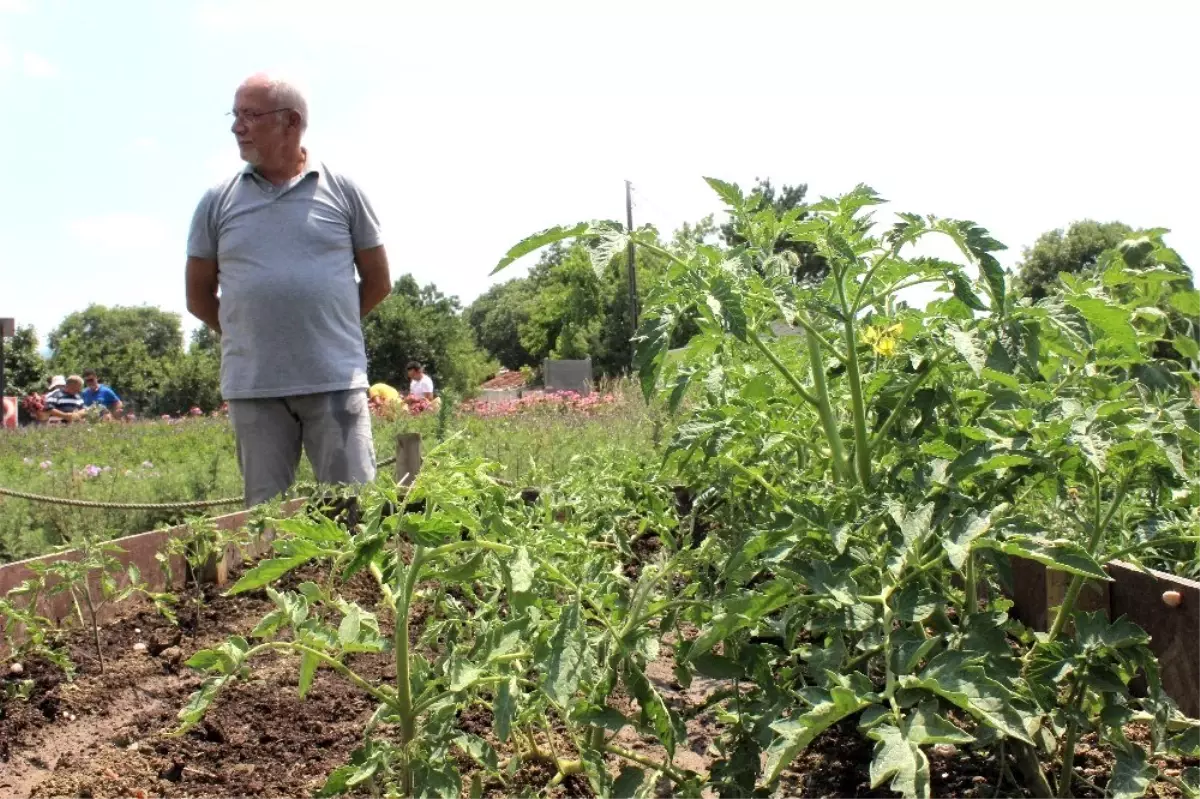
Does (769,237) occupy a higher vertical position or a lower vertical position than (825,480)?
higher

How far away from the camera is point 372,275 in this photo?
4305mm

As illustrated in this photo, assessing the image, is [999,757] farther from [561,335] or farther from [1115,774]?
[561,335]

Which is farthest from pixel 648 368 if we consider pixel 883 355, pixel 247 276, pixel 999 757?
pixel 247 276

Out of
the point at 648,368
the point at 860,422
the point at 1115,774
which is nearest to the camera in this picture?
the point at 1115,774

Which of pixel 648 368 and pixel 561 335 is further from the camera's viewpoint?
pixel 561 335

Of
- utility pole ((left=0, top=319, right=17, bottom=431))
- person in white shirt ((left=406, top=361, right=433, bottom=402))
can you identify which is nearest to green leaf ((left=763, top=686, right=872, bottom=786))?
person in white shirt ((left=406, top=361, right=433, bottom=402))

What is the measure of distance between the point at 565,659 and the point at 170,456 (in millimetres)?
9908

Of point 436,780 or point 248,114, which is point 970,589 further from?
point 248,114

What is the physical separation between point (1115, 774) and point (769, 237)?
928 mm

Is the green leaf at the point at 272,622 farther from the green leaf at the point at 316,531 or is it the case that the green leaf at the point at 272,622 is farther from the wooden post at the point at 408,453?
the wooden post at the point at 408,453

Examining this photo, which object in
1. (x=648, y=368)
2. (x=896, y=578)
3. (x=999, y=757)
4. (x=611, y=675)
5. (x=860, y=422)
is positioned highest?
(x=648, y=368)

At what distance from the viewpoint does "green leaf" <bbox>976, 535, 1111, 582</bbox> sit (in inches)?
49.6

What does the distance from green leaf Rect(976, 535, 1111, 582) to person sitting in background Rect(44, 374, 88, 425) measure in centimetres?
1592

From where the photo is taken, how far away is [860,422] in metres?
1.63
